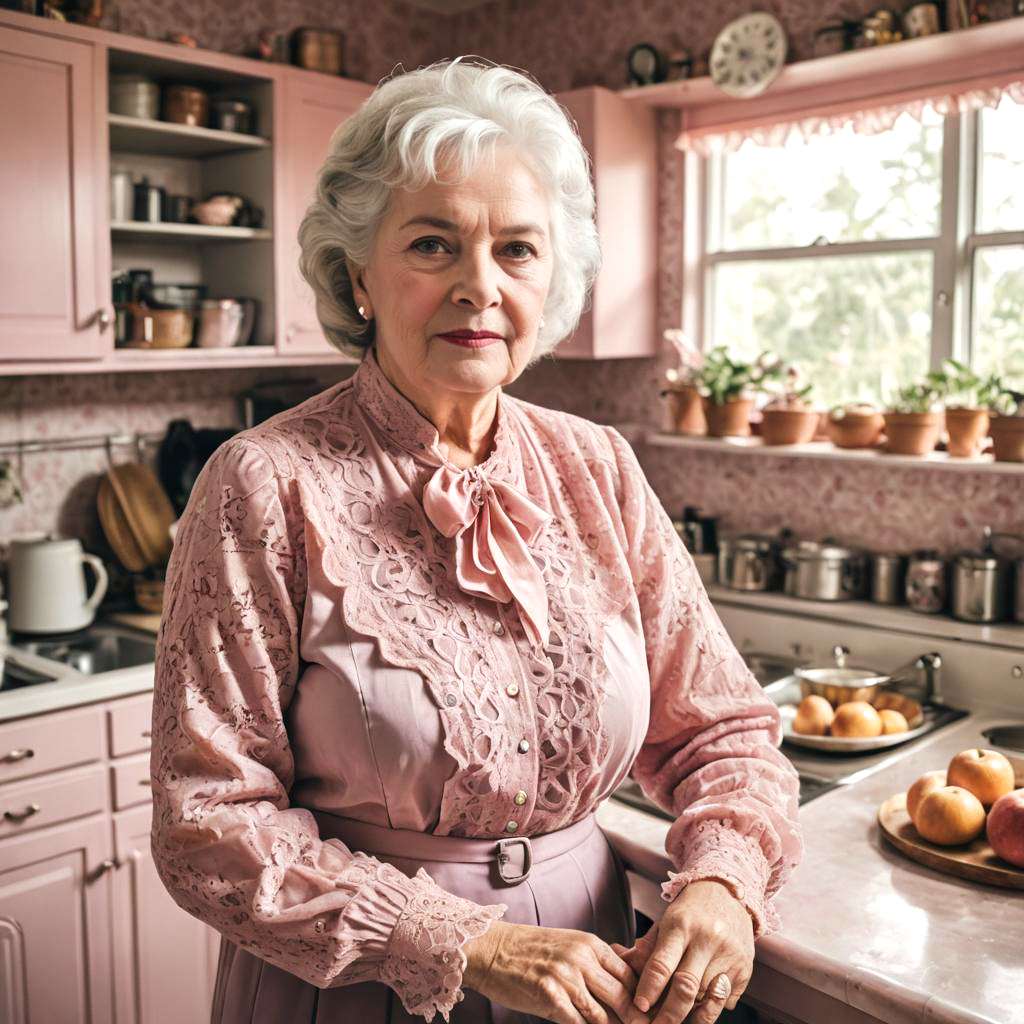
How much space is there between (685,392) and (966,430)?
0.80 m

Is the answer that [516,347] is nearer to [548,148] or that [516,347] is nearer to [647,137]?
[548,148]

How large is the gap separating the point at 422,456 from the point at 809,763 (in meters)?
1.09

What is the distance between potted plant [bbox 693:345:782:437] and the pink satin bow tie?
1.79 m

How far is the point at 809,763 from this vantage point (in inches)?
80.1

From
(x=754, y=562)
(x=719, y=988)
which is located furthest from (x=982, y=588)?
(x=719, y=988)

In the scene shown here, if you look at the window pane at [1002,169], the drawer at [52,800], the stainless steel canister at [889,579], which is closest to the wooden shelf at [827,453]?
the stainless steel canister at [889,579]

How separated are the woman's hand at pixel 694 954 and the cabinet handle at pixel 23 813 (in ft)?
5.00

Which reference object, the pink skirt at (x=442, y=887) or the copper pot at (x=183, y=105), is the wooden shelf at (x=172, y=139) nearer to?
the copper pot at (x=183, y=105)

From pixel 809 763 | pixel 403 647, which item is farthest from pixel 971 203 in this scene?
pixel 403 647

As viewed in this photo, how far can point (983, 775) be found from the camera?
64.0 inches

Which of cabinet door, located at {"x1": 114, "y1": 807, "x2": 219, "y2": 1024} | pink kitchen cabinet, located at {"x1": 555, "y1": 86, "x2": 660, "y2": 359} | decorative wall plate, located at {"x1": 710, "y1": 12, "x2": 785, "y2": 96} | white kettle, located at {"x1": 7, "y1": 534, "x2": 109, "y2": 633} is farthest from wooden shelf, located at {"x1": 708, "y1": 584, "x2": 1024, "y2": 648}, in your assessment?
white kettle, located at {"x1": 7, "y1": 534, "x2": 109, "y2": 633}

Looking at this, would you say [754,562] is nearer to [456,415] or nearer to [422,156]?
[456,415]

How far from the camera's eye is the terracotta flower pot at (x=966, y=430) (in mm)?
2541

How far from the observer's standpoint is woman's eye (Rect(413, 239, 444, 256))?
4.13ft
